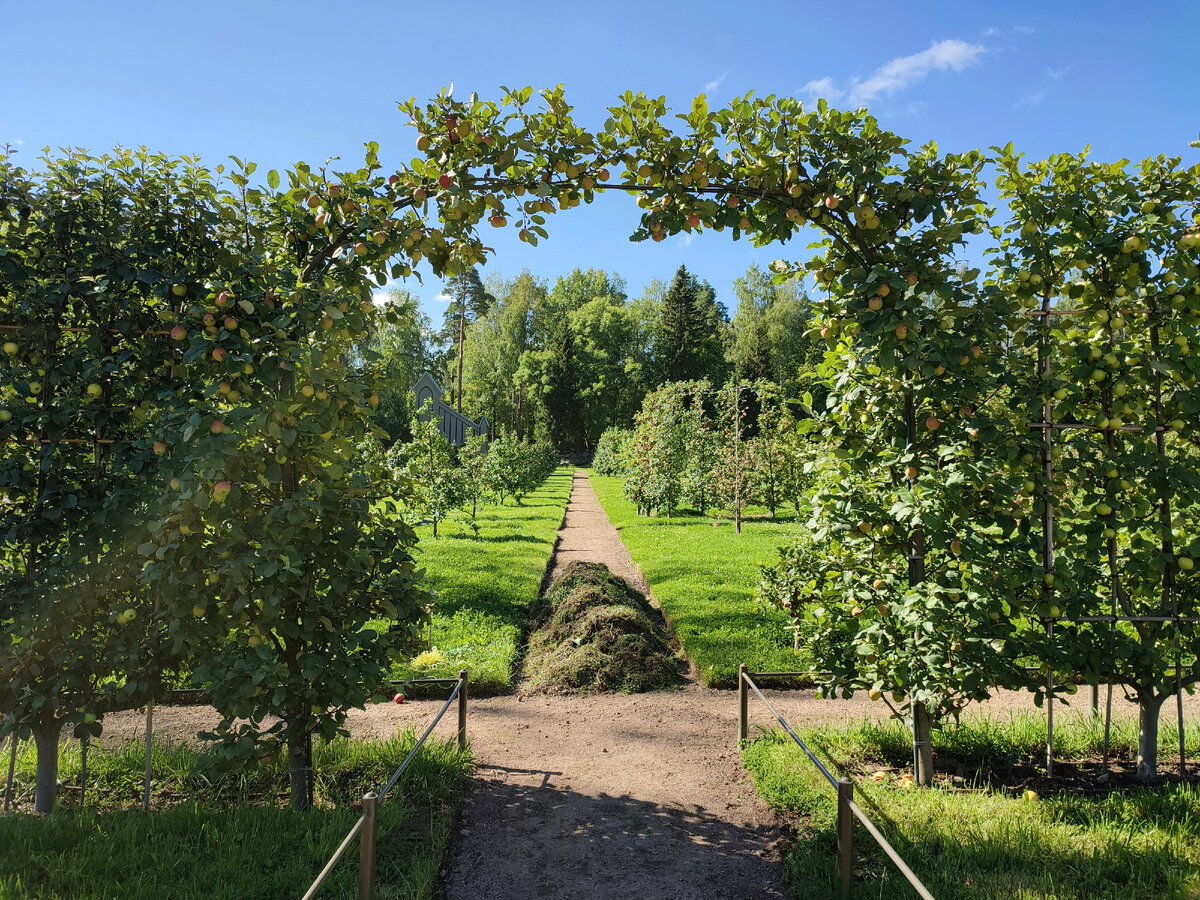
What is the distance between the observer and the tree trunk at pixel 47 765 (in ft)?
11.7

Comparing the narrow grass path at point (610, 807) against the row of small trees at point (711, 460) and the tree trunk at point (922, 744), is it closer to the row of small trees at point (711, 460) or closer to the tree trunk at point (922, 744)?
the tree trunk at point (922, 744)

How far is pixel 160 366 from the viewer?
3648 mm

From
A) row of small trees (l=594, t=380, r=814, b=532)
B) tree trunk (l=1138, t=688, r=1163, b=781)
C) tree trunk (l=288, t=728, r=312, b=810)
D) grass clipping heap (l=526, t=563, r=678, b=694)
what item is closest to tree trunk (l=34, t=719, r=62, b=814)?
tree trunk (l=288, t=728, r=312, b=810)

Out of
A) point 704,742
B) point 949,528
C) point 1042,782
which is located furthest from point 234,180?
point 1042,782

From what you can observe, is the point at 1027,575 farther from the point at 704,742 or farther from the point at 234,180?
the point at 234,180

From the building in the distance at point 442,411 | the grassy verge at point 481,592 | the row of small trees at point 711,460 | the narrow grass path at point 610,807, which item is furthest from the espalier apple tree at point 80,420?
the building in the distance at point 442,411

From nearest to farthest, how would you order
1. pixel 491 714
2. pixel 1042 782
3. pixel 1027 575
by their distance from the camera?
pixel 1027 575, pixel 1042 782, pixel 491 714

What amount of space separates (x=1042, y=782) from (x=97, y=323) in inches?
222

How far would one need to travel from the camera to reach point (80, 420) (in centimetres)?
364

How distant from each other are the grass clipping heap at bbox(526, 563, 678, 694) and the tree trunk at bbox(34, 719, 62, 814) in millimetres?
3357

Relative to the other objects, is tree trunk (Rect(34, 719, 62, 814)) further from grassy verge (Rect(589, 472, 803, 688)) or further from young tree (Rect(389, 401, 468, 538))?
young tree (Rect(389, 401, 468, 538))

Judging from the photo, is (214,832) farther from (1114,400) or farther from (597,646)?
(1114,400)

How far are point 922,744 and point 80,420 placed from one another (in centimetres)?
480

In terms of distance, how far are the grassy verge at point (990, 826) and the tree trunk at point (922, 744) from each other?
9cm
